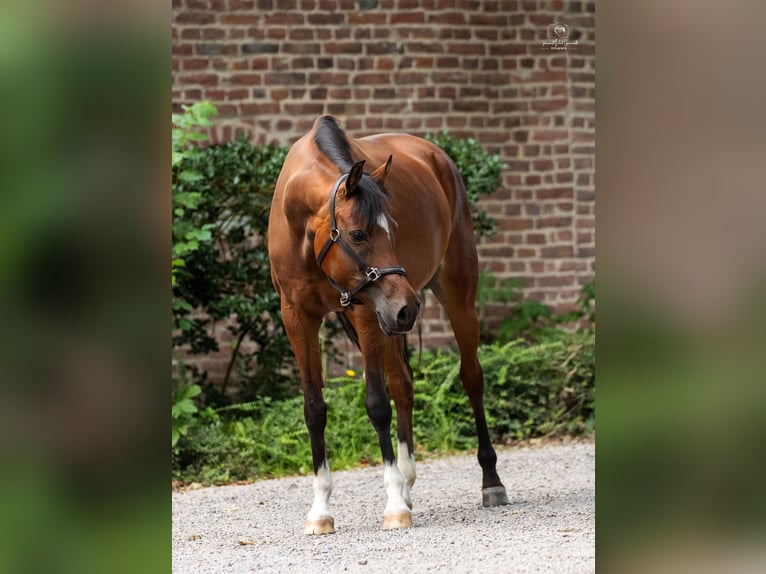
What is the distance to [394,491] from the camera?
4.63 metres

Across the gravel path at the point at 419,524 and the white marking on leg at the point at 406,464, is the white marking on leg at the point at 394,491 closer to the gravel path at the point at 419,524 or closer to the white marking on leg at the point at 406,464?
the gravel path at the point at 419,524

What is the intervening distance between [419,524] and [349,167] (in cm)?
171

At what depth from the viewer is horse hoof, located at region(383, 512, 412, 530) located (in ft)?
15.1

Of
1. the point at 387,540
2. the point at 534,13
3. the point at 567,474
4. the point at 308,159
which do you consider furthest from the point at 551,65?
the point at 387,540

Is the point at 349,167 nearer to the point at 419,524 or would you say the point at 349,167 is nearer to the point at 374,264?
the point at 374,264

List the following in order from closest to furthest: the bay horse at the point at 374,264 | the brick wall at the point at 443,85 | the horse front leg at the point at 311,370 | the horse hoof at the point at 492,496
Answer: the bay horse at the point at 374,264 < the horse front leg at the point at 311,370 < the horse hoof at the point at 492,496 < the brick wall at the point at 443,85

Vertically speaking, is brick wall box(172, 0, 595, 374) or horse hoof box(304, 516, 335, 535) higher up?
brick wall box(172, 0, 595, 374)

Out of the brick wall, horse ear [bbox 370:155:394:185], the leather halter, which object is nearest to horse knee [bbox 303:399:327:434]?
the leather halter

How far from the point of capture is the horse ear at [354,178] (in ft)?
13.5

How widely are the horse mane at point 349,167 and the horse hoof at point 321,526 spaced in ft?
4.59

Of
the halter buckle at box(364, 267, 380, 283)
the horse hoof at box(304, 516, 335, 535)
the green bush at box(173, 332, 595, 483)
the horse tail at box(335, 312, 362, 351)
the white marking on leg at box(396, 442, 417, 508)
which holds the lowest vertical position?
the green bush at box(173, 332, 595, 483)

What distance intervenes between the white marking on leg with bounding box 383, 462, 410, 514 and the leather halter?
0.84 m

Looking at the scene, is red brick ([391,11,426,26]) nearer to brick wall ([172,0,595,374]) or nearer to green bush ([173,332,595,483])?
brick wall ([172,0,595,374])

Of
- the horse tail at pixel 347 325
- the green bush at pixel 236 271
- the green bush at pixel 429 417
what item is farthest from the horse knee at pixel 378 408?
the green bush at pixel 236 271
